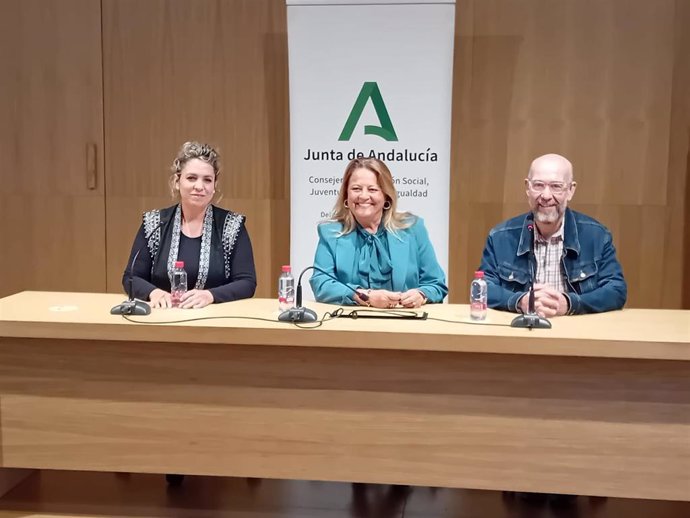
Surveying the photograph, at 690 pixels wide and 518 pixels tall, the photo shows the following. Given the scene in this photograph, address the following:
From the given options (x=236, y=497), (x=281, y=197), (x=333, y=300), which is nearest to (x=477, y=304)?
(x=333, y=300)

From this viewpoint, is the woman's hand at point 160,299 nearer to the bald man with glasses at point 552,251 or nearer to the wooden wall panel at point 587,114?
the bald man with glasses at point 552,251

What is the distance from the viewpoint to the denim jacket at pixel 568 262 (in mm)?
2832

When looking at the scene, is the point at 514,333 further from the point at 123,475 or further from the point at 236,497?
the point at 123,475

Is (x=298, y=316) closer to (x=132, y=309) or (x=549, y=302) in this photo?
(x=132, y=309)

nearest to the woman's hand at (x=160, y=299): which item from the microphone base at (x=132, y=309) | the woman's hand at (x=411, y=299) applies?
the microphone base at (x=132, y=309)

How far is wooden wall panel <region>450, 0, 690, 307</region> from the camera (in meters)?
4.52

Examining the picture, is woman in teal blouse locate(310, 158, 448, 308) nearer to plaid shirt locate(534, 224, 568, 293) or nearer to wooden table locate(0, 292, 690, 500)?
plaid shirt locate(534, 224, 568, 293)

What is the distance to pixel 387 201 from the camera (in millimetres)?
3148

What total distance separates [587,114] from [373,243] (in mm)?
2202

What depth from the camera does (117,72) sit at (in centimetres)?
484

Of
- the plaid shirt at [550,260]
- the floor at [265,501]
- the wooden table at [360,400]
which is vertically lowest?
the floor at [265,501]

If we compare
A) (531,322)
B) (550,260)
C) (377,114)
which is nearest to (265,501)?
(531,322)

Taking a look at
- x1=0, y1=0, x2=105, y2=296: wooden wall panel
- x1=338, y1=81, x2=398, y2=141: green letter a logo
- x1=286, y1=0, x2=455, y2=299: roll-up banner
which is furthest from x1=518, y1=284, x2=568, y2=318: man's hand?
x1=0, y1=0, x2=105, y2=296: wooden wall panel

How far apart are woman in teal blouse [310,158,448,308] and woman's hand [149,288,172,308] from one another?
585mm
